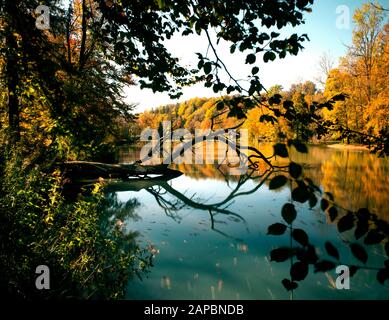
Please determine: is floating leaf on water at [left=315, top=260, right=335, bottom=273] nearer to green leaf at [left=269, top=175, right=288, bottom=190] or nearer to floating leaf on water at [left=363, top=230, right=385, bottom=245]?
floating leaf on water at [left=363, top=230, right=385, bottom=245]

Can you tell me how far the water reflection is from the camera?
4.76 meters

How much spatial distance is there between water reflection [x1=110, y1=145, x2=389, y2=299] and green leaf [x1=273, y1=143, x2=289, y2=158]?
0.62ft

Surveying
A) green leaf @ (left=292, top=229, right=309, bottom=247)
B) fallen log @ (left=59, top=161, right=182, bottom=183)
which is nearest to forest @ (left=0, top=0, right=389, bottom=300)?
green leaf @ (left=292, top=229, right=309, bottom=247)

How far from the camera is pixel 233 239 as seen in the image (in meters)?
7.20

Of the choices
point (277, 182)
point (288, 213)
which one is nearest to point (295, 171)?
point (277, 182)

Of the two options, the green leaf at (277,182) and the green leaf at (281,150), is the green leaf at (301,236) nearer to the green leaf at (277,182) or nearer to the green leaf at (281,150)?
the green leaf at (277,182)

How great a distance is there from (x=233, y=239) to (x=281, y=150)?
6343 mm

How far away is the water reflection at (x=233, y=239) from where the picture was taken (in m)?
4.76

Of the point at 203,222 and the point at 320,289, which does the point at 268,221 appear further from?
the point at 320,289

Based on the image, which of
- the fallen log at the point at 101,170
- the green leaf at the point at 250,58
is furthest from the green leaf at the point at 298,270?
the fallen log at the point at 101,170

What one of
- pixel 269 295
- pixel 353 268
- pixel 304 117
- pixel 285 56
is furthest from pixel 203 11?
pixel 269 295

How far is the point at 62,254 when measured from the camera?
381 cm

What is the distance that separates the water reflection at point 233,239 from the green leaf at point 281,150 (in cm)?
19
